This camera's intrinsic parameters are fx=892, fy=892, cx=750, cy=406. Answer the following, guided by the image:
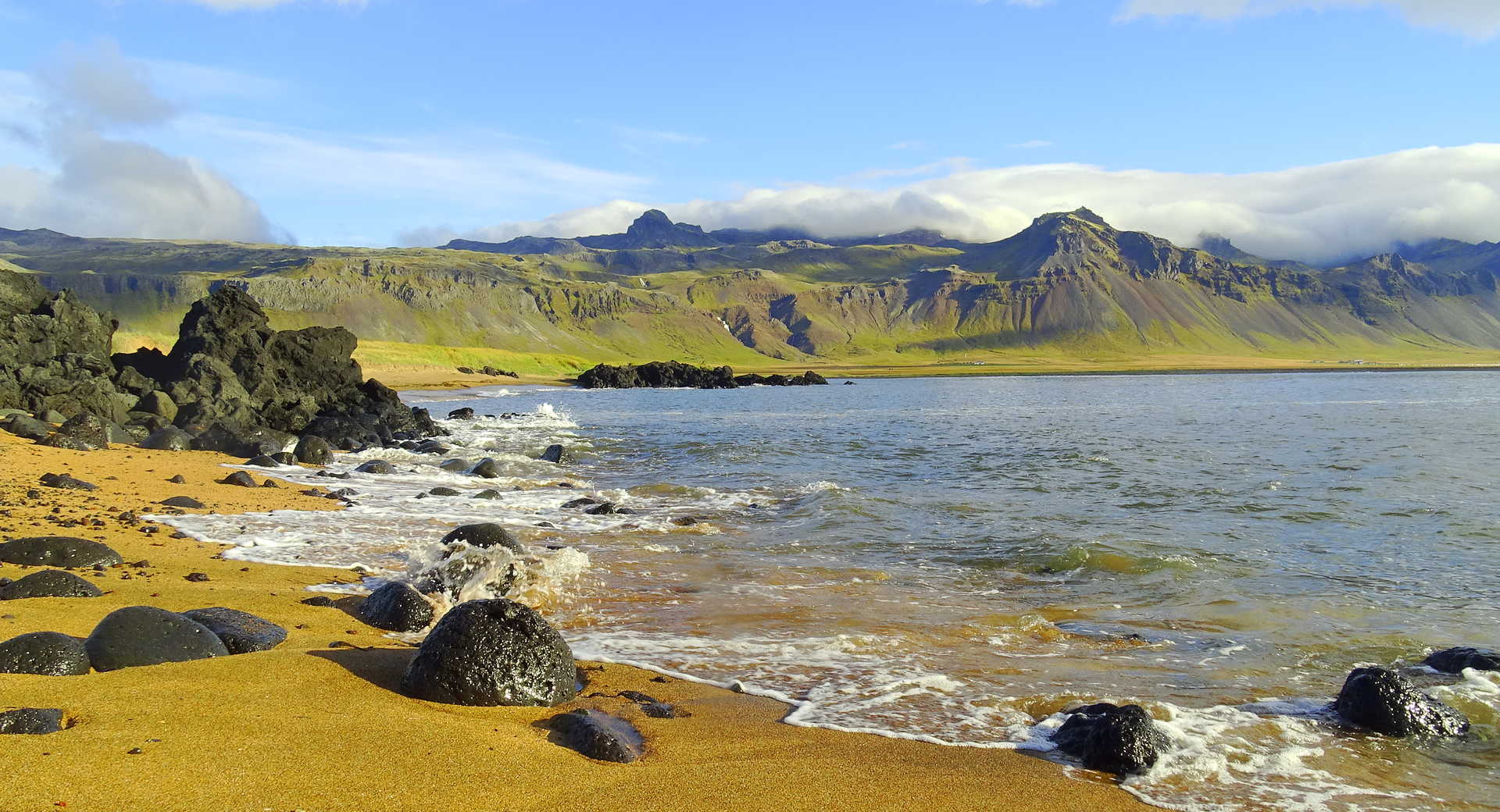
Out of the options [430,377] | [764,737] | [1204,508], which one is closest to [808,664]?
[764,737]

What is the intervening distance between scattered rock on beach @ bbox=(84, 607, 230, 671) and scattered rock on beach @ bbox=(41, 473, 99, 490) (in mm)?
12564

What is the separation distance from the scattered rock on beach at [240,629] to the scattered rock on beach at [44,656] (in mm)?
1308

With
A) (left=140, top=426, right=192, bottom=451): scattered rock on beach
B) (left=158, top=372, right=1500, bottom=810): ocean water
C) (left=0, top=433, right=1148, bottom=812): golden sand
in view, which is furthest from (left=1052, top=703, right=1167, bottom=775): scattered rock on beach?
(left=140, top=426, right=192, bottom=451): scattered rock on beach

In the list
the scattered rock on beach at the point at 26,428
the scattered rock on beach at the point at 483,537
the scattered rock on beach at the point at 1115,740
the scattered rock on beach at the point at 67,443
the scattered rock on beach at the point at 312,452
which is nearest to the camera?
the scattered rock on beach at the point at 1115,740

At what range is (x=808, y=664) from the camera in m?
10.8

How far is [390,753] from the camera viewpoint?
6777 mm

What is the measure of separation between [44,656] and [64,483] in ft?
46.8

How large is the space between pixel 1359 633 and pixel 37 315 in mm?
40724

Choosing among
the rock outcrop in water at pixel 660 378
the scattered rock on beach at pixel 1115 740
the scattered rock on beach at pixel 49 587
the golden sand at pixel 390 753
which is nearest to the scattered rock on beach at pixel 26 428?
the scattered rock on beach at pixel 49 587

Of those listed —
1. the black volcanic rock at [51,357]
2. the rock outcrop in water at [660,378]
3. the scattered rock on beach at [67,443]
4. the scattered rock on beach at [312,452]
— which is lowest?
the rock outcrop in water at [660,378]

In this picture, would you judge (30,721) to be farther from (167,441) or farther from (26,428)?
(167,441)

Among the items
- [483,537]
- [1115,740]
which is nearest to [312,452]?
[483,537]

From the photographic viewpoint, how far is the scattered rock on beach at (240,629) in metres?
9.31

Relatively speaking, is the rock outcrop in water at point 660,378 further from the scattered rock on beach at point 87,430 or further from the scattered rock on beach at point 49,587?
the scattered rock on beach at point 49,587
